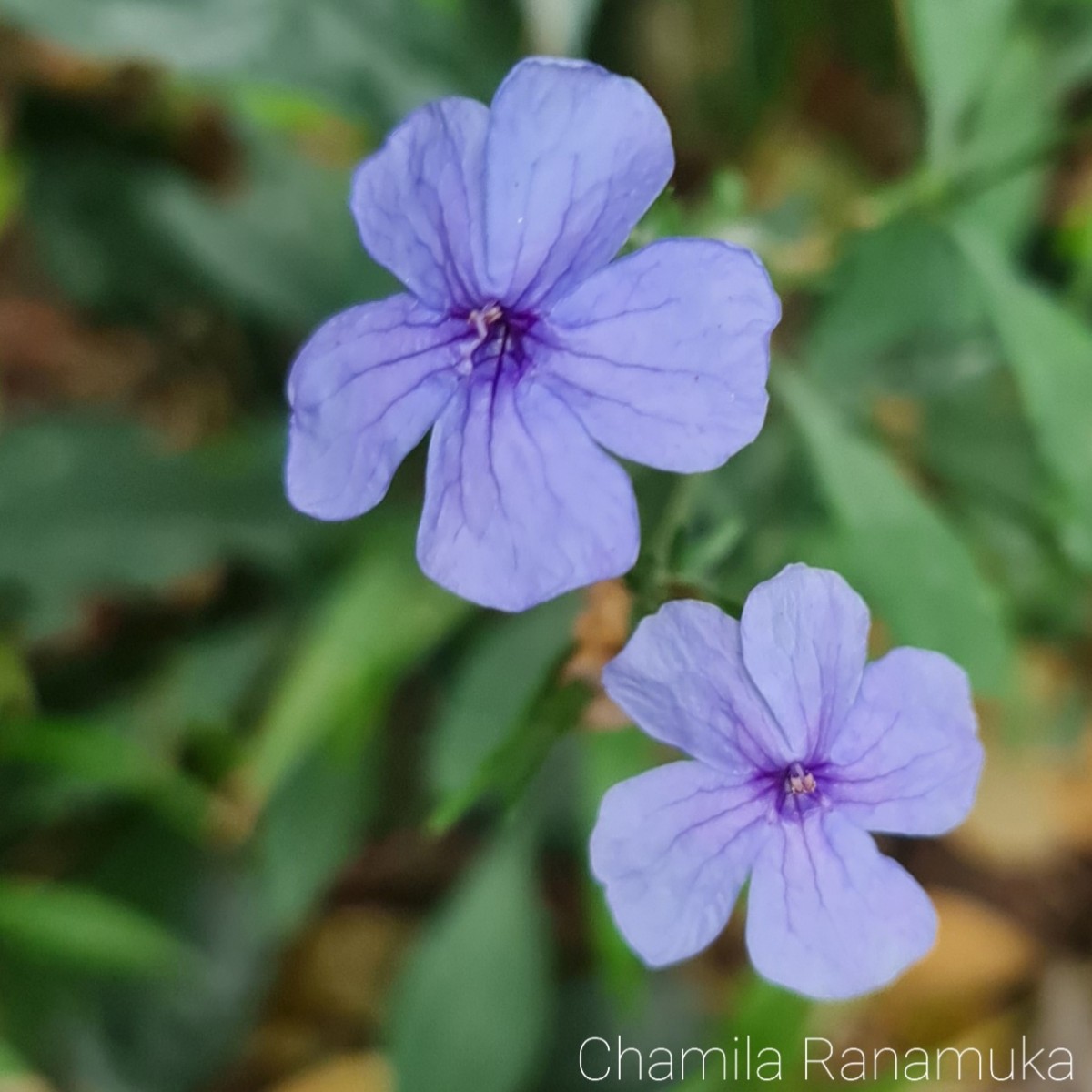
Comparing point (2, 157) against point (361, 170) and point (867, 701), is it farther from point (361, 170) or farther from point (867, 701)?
point (867, 701)

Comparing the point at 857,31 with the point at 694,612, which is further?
the point at 857,31

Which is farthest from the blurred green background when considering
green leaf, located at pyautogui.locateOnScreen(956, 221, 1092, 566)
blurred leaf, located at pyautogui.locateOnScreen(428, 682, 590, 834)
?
blurred leaf, located at pyautogui.locateOnScreen(428, 682, 590, 834)

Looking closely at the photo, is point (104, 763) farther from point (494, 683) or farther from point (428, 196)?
point (428, 196)

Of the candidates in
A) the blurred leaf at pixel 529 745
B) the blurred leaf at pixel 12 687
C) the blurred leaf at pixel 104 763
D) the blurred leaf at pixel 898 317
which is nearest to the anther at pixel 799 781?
the blurred leaf at pixel 529 745

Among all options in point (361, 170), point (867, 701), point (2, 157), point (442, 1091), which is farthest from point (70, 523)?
point (867, 701)

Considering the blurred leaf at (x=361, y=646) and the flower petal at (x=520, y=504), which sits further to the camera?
the blurred leaf at (x=361, y=646)

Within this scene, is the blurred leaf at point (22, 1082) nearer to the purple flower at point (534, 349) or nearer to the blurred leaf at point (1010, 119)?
the purple flower at point (534, 349)

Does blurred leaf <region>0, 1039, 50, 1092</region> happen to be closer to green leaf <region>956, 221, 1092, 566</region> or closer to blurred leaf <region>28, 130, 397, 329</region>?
blurred leaf <region>28, 130, 397, 329</region>
